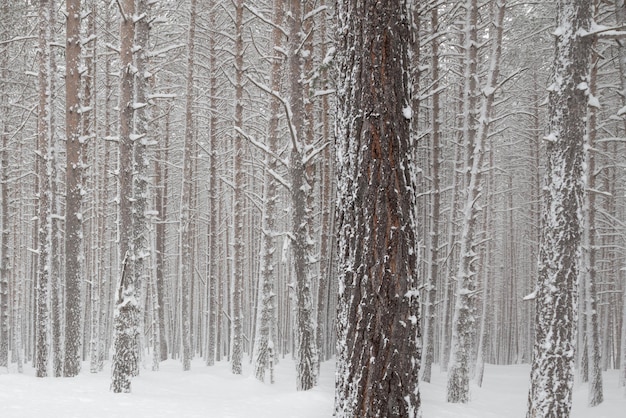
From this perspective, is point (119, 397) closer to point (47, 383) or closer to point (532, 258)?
point (47, 383)

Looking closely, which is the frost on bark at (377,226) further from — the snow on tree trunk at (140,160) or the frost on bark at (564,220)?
the snow on tree trunk at (140,160)

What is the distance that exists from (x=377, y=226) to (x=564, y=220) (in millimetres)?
4541

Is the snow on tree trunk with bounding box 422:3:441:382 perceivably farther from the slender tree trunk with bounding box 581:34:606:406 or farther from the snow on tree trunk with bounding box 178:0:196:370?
the snow on tree trunk with bounding box 178:0:196:370

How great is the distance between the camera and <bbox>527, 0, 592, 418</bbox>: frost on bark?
6660 millimetres

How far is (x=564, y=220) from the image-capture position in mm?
6727

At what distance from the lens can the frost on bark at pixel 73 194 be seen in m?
10.4

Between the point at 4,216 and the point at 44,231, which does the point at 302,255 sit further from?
the point at 4,216

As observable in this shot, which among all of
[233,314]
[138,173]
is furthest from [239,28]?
[233,314]

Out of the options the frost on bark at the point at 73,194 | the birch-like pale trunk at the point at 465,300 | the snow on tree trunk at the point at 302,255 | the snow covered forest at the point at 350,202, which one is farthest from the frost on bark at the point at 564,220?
the frost on bark at the point at 73,194

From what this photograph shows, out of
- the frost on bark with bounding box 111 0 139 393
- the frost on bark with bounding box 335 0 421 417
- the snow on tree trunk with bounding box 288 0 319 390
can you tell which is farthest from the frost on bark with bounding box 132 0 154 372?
the frost on bark with bounding box 335 0 421 417

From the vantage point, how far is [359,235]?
10.4 ft

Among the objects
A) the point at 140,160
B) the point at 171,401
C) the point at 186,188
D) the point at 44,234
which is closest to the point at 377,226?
the point at 171,401

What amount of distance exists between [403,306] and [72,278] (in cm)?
911

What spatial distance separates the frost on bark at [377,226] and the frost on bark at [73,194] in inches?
340
